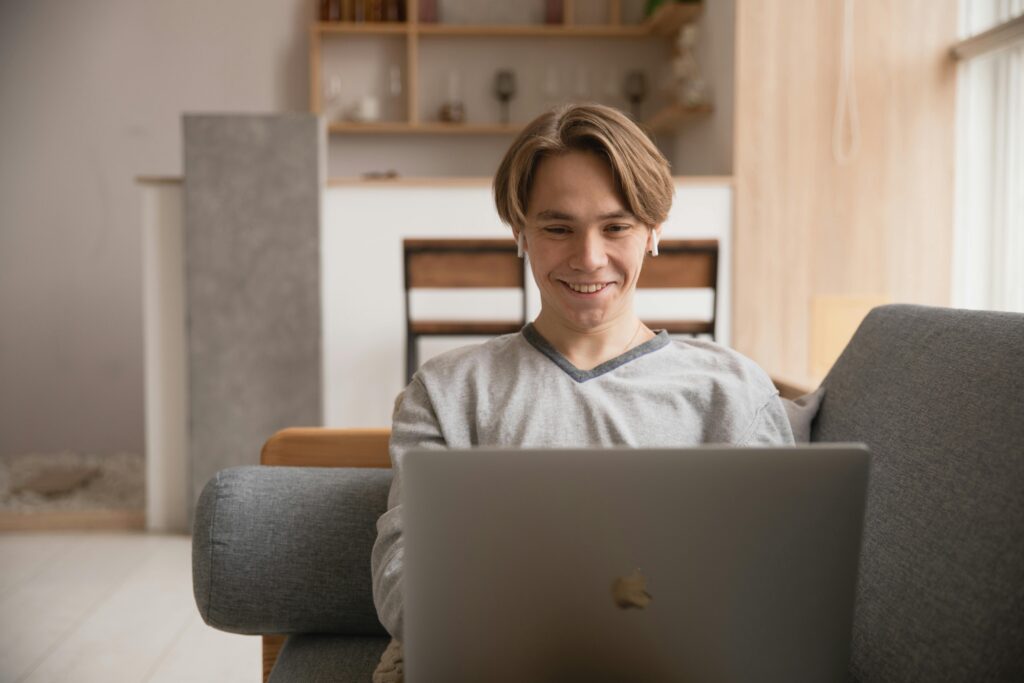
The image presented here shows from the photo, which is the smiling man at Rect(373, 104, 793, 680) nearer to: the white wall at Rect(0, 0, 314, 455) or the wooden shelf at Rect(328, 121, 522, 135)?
the wooden shelf at Rect(328, 121, 522, 135)

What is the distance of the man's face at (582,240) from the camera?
126 centimetres

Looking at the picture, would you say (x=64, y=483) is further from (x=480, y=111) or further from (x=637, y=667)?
(x=637, y=667)

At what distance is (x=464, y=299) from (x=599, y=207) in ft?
7.37

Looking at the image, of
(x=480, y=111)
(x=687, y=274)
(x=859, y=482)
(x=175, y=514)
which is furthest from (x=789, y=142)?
(x=859, y=482)

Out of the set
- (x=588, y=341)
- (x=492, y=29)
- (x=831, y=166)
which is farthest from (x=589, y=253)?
(x=492, y=29)

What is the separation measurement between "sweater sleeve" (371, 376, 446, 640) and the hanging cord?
2.76 metres

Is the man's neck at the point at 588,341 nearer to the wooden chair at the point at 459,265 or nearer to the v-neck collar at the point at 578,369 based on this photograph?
the v-neck collar at the point at 578,369

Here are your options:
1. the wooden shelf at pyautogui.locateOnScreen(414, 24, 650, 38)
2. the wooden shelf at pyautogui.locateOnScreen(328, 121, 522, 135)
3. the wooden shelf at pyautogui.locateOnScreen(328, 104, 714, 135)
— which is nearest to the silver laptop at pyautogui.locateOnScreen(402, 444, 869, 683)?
the wooden shelf at pyautogui.locateOnScreen(328, 104, 714, 135)

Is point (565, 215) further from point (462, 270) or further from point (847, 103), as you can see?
point (847, 103)

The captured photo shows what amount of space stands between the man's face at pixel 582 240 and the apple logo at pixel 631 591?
498mm

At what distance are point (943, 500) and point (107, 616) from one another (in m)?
2.25

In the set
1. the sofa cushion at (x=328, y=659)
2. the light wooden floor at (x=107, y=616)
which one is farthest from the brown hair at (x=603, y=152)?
the light wooden floor at (x=107, y=616)

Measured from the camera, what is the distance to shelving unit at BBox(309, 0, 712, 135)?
5.07 meters

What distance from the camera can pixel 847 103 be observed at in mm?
3615
